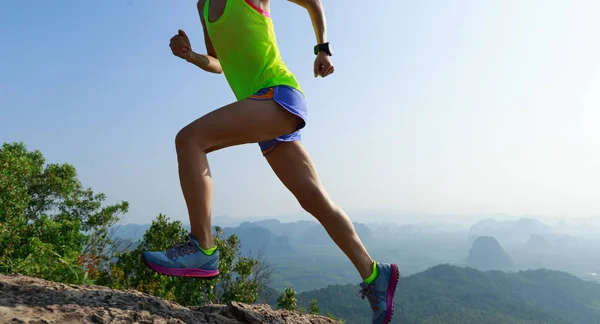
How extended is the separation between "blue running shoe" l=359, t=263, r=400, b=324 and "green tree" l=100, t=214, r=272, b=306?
27.2 ft

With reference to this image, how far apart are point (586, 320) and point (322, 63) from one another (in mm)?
154108

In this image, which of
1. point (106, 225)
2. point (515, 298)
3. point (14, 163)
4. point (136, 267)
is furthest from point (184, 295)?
point (515, 298)

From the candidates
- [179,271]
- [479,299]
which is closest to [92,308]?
A: [179,271]

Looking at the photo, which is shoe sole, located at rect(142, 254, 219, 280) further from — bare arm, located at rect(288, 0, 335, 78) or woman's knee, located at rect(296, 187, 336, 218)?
bare arm, located at rect(288, 0, 335, 78)

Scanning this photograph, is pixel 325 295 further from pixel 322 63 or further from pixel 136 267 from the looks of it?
pixel 322 63

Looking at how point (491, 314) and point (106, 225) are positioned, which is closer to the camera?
point (106, 225)

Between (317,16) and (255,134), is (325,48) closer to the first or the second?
(317,16)

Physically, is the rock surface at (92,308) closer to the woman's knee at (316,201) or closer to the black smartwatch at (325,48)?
the woman's knee at (316,201)

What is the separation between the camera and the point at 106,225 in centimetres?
1598

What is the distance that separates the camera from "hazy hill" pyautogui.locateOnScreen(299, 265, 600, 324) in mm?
89425

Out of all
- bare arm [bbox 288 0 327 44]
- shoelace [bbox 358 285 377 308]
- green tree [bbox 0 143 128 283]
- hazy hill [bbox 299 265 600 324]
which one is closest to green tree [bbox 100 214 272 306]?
green tree [bbox 0 143 128 283]

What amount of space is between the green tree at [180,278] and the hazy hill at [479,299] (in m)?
60.3

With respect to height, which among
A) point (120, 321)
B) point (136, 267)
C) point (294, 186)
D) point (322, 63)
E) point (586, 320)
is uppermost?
point (322, 63)

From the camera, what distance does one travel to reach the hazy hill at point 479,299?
Answer: 8943 centimetres
